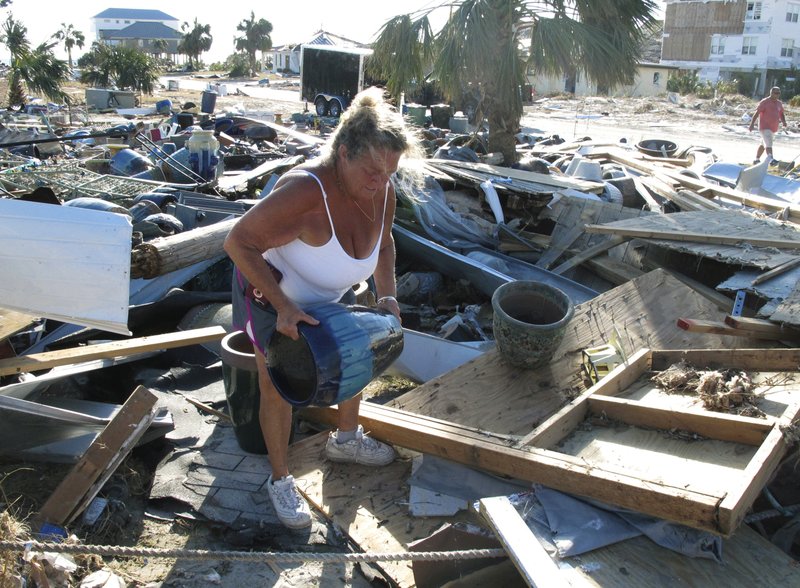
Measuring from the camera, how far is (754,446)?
8.30 feet

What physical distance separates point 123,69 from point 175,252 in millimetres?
30177

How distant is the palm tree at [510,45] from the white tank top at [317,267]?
777cm

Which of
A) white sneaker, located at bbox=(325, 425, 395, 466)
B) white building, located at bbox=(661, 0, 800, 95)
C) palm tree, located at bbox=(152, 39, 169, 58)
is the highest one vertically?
palm tree, located at bbox=(152, 39, 169, 58)

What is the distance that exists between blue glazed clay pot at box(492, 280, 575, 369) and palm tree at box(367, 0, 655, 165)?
21.3ft

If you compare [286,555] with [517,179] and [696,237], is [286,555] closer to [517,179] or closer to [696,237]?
[696,237]

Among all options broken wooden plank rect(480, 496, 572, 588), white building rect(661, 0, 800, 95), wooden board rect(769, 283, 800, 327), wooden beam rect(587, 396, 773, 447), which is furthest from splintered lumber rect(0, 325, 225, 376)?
white building rect(661, 0, 800, 95)

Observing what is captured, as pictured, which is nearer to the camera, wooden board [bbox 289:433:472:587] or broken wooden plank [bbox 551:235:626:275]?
wooden board [bbox 289:433:472:587]

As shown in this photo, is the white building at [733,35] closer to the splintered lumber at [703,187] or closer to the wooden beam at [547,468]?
the splintered lumber at [703,187]

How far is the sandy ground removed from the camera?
2.53m

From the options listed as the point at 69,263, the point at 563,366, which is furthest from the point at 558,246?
the point at 69,263

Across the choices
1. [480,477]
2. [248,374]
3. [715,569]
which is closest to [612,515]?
[715,569]

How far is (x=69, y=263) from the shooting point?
2.67m

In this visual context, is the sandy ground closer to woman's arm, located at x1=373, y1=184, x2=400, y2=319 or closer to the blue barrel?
woman's arm, located at x1=373, y1=184, x2=400, y2=319

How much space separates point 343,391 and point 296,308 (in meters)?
0.34
